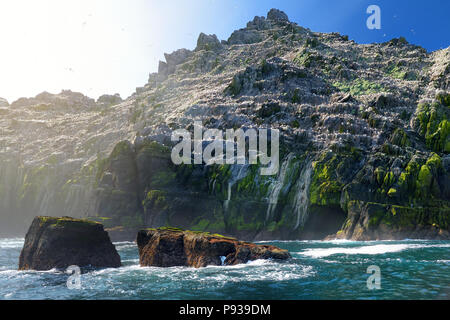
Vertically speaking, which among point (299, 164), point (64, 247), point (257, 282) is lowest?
point (64, 247)

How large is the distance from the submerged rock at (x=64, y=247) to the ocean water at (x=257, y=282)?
278 centimetres

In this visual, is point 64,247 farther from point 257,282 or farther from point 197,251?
point 257,282

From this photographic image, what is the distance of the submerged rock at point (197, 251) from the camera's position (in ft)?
124

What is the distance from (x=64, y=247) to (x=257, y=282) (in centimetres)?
2565

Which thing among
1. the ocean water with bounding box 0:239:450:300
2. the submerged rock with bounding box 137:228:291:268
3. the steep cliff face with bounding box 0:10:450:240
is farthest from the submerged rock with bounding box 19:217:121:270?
the steep cliff face with bounding box 0:10:450:240

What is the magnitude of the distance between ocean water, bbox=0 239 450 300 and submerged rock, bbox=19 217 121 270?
278cm

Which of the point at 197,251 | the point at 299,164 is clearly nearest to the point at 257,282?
the point at 197,251

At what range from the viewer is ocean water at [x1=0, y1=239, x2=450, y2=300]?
22.6 meters

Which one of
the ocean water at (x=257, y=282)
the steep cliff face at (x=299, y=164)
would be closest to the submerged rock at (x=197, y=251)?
the ocean water at (x=257, y=282)

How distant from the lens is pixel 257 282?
26.6m

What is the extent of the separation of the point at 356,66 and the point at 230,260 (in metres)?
127

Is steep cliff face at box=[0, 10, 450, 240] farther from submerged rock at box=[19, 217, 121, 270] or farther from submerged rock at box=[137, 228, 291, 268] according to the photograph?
submerged rock at box=[19, 217, 121, 270]

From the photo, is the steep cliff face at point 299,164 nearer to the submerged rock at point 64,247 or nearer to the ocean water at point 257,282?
the ocean water at point 257,282

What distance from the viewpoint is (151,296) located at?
23484 mm
